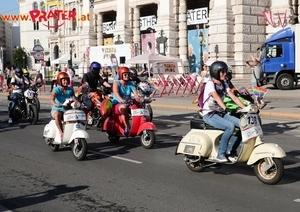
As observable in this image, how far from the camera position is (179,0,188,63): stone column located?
133ft

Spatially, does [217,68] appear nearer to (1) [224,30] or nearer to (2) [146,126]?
(2) [146,126]

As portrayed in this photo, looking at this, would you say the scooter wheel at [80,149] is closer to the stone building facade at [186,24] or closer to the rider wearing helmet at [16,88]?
the rider wearing helmet at [16,88]

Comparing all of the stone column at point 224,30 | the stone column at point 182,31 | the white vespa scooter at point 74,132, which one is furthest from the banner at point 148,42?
the white vespa scooter at point 74,132

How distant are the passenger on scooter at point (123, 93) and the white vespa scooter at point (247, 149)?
255cm

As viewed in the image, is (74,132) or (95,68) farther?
(95,68)

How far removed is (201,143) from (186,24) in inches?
1365

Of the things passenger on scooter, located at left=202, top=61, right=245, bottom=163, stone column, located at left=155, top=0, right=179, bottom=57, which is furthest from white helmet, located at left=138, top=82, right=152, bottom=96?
stone column, located at left=155, top=0, right=179, bottom=57

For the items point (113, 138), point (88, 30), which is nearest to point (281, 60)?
point (113, 138)

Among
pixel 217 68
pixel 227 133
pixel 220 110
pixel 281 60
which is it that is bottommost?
pixel 227 133

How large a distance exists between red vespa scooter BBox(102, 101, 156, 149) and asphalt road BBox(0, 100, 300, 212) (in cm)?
25

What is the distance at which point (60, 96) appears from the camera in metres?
9.65

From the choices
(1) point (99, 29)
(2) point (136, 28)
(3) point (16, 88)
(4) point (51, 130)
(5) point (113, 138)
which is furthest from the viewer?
(1) point (99, 29)

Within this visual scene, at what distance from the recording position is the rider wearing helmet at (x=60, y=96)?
943 cm

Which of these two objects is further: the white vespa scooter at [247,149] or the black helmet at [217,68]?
the black helmet at [217,68]
